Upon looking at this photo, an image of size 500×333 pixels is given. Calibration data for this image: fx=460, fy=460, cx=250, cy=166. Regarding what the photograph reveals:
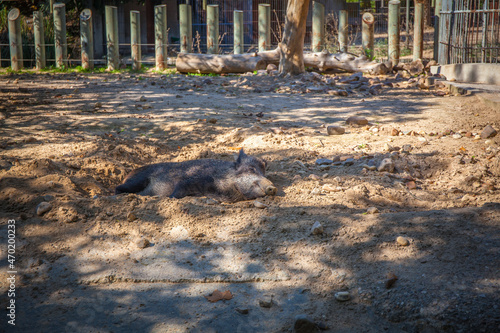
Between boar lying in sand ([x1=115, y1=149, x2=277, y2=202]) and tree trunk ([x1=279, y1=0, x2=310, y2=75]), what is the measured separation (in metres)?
6.59

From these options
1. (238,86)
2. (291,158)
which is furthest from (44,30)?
(291,158)

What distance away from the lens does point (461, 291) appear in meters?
2.77

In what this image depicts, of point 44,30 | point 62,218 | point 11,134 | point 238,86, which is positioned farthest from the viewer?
point 44,30

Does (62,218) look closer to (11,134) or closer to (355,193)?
(355,193)

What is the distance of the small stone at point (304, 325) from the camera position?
103 inches

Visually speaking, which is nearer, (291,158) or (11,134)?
(291,158)

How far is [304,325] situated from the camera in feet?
8.55

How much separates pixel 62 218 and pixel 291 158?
3.19 metres

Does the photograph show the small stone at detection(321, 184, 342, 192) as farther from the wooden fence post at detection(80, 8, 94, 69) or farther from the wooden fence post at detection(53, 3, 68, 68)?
the wooden fence post at detection(53, 3, 68, 68)

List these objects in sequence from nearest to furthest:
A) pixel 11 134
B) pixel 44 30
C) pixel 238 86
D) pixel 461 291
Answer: pixel 461 291 < pixel 11 134 < pixel 238 86 < pixel 44 30

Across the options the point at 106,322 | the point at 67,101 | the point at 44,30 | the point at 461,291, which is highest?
the point at 44,30

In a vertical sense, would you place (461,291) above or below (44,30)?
below

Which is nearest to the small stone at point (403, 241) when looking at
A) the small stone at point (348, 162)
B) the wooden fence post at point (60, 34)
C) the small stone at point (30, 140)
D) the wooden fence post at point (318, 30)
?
the small stone at point (348, 162)

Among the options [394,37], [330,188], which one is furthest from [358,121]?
[394,37]
